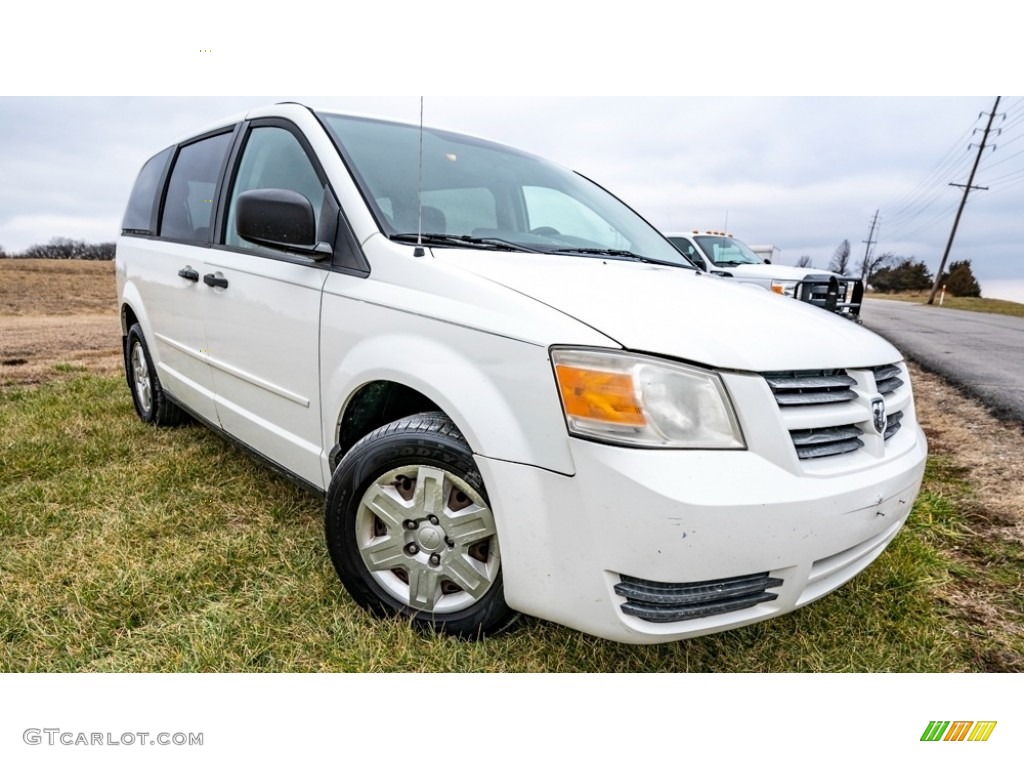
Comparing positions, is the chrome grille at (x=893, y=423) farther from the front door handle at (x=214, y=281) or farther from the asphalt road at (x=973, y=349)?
the front door handle at (x=214, y=281)

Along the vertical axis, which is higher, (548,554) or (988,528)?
(548,554)

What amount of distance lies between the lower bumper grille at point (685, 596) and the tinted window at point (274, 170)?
4.82 ft

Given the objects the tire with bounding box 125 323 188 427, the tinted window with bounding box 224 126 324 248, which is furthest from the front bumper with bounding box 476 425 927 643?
the tire with bounding box 125 323 188 427

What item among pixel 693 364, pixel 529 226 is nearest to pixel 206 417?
pixel 529 226

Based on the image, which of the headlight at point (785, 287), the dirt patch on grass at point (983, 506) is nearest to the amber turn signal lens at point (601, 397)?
the dirt patch on grass at point (983, 506)

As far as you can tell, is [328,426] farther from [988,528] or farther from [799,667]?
[988,528]

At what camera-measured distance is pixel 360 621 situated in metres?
1.72

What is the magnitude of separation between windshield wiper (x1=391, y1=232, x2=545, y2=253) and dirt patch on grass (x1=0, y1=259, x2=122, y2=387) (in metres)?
3.16

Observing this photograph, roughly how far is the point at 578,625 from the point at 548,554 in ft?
0.61

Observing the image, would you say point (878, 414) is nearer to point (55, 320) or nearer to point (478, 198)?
point (478, 198)

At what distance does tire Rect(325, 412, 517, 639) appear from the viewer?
1.52m

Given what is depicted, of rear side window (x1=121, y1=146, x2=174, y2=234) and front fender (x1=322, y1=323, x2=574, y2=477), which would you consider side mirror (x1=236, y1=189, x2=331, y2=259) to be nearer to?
front fender (x1=322, y1=323, x2=574, y2=477)
